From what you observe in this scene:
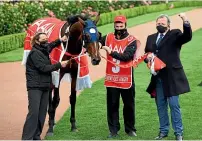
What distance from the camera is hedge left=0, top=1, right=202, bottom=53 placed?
60.3 feet

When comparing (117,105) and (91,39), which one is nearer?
(91,39)

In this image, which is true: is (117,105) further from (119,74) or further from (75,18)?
(75,18)

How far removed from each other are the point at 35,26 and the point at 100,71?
5.05 metres

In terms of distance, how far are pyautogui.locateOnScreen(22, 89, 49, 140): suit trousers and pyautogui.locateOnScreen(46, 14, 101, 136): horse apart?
780mm

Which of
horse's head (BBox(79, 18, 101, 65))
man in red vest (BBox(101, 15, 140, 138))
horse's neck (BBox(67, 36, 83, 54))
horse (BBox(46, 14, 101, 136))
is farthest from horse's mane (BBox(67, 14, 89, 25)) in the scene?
man in red vest (BBox(101, 15, 140, 138))

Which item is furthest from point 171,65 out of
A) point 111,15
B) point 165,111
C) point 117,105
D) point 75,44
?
point 111,15

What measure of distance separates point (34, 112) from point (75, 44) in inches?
49.7

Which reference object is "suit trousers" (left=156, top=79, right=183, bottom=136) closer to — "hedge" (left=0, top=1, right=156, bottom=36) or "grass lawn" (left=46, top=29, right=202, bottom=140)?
"grass lawn" (left=46, top=29, right=202, bottom=140)

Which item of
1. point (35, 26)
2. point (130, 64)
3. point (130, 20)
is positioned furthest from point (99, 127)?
point (130, 20)

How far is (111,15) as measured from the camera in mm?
28500

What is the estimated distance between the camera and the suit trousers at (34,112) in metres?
7.44

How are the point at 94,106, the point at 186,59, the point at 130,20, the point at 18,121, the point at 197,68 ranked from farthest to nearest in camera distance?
1. the point at 130,20
2. the point at 186,59
3. the point at 197,68
4. the point at 94,106
5. the point at 18,121

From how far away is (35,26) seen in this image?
984cm

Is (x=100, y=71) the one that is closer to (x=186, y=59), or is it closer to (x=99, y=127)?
(x=186, y=59)
